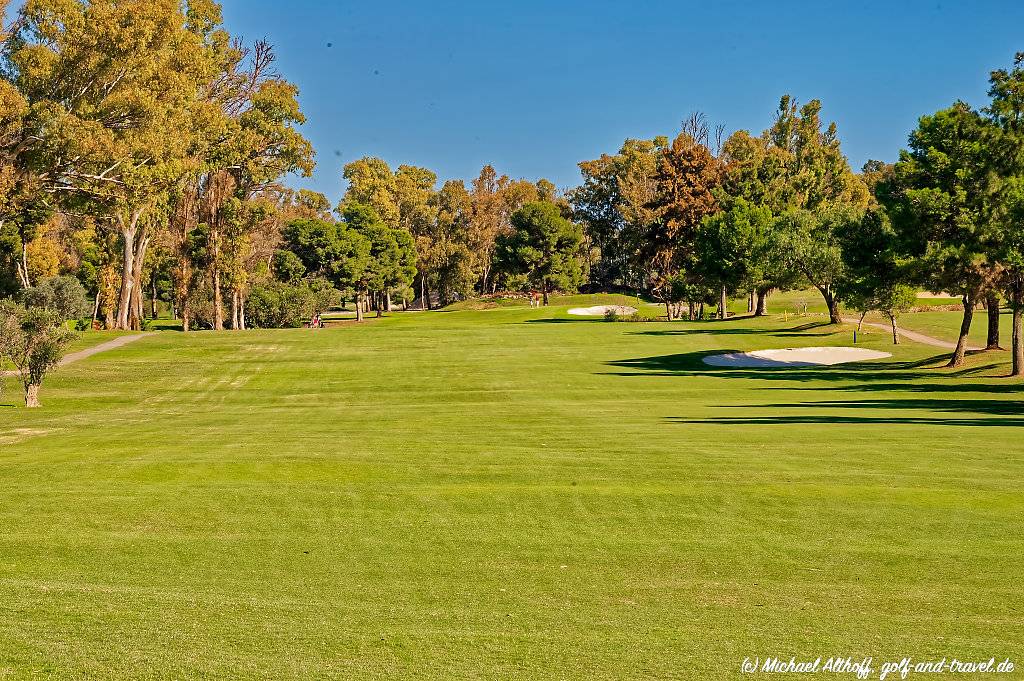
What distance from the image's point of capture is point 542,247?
10256 cm

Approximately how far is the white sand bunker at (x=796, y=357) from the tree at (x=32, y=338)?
91.4ft

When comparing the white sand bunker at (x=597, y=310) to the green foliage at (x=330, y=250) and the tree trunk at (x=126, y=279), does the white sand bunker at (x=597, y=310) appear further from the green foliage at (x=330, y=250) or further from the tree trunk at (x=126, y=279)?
the tree trunk at (x=126, y=279)

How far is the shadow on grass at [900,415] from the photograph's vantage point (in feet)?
66.0

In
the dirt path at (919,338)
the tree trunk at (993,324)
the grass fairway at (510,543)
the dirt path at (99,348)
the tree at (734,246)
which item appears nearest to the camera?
the grass fairway at (510,543)

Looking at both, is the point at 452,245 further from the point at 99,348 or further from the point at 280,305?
the point at 99,348

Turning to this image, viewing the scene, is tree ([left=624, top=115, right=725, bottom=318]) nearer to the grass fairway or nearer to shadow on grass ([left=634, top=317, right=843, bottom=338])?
shadow on grass ([left=634, top=317, right=843, bottom=338])

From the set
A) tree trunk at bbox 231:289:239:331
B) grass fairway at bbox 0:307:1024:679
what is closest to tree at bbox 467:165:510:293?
tree trunk at bbox 231:289:239:331

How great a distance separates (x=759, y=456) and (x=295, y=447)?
8033 mm

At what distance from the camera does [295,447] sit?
1695 centimetres

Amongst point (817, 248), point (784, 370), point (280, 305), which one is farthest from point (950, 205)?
point (280, 305)

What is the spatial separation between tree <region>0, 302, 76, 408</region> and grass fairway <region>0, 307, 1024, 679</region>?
4.73 metres

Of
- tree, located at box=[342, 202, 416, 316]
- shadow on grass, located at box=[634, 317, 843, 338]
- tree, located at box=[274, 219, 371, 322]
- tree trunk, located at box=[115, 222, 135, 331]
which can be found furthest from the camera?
tree, located at box=[342, 202, 416, 316]

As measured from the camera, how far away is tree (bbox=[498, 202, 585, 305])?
3991 inches

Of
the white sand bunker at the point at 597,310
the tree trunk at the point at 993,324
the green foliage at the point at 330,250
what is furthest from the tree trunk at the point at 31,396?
the white sand bunker at the point at 597,310
